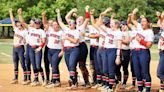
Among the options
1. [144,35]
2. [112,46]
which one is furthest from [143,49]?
[112,46]

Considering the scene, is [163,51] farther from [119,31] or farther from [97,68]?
[97,68]

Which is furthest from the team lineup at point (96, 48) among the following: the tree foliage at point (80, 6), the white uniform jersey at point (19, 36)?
the tree foliage at point (80, 6)

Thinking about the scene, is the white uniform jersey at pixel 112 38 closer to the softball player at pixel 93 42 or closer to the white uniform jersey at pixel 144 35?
the white uniform jersey at pixel 144 35

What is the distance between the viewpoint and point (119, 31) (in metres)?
11.7

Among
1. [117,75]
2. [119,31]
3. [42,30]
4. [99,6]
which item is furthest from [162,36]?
[99,6]

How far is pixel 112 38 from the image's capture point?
1174 centimetres

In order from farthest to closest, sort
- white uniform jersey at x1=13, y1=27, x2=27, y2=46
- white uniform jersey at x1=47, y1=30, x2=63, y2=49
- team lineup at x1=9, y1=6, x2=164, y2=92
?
white uniform jersey at x1=13, y1=27, x2=27, y2=46
white uniform jersey at x1=47, y1=30, x2=63, y2=49
team lineup at x1=9, y1=6, x2=164, y2=92

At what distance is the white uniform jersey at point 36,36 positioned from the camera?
521 inches

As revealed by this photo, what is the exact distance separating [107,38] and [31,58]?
2.76m

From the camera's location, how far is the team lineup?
11.2m

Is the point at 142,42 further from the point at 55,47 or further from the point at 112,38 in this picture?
the point at 55,47

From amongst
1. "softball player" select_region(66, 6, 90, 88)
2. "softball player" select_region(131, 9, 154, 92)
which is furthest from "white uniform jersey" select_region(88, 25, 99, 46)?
"softball player" select_region(131, 9, 154, 92)

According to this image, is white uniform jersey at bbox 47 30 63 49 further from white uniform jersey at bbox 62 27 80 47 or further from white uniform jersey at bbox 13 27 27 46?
white uniform jersey at bbox 13 27 27 46

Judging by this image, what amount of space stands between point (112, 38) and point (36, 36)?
2614 mm
